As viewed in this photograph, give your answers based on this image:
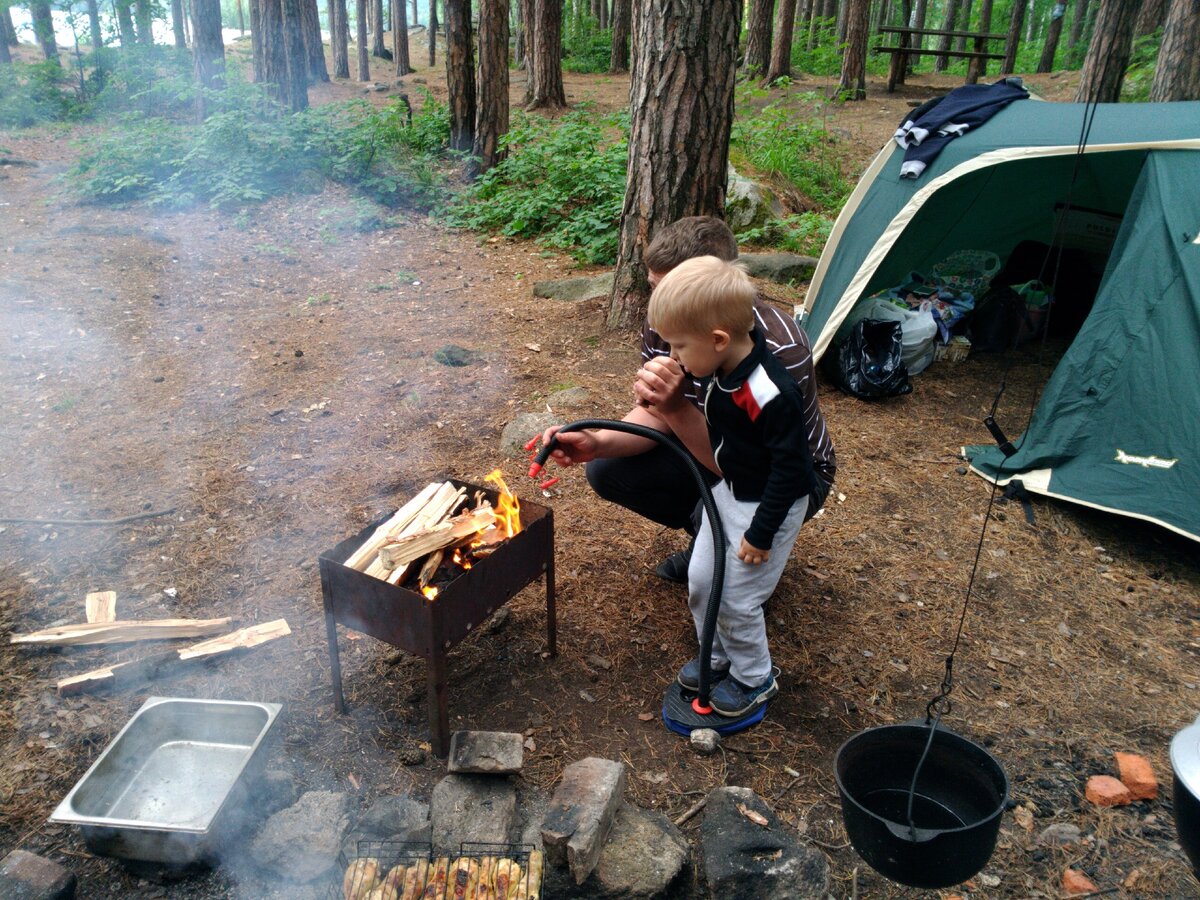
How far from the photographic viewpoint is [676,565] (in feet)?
11.6

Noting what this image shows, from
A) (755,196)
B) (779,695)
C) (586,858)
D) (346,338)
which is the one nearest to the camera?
(586,858)

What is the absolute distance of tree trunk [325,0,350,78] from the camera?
2228cm

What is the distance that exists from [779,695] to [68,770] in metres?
2.39

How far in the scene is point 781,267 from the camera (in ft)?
22.8

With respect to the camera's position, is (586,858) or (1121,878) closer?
(586,858)

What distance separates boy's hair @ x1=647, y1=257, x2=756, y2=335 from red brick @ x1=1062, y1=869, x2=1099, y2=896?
1.84 metres

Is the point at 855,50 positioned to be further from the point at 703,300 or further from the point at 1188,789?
the point at 1188,789

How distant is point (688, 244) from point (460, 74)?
9.56 meters

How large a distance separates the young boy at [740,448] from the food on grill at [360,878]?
1246 mm

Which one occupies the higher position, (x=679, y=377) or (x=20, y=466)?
(x=679, y=377)

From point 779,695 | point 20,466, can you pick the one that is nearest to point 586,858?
point 779,695

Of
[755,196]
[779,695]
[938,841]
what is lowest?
[779,695]

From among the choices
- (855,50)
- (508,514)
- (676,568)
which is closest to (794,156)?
(855,50)

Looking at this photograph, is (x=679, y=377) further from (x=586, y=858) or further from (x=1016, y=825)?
(x=1016, y=825)
